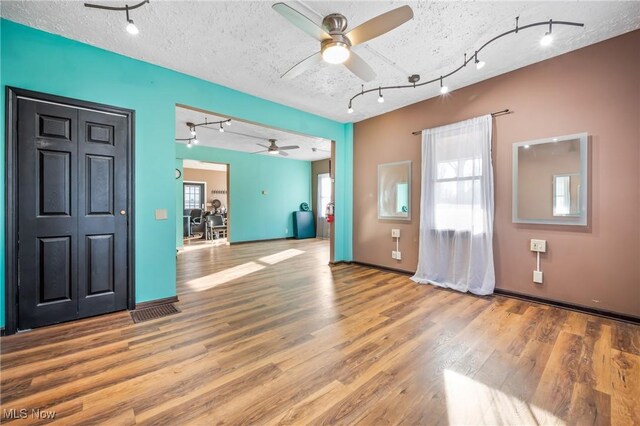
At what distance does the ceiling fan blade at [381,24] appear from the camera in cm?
187

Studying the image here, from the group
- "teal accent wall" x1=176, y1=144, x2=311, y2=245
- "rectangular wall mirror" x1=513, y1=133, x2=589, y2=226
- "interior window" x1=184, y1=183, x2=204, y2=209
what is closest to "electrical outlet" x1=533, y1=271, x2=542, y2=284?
"rectangular wall mirror" x1=513, y1=133, x2=589, y2=226

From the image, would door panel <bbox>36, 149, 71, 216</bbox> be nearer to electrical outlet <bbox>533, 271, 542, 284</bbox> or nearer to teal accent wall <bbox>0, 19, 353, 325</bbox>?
teal accent wall <bbox>0, 19, 353, 325</bbox>

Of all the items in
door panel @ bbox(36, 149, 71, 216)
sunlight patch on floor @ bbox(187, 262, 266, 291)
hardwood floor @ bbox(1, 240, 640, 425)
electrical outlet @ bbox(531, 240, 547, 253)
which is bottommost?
hardwood floor @ bbox(1, 240, 640, 425)

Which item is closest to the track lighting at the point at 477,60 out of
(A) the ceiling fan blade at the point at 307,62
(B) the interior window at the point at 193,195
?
(A) the ceiling fan blade at the point at 307,62

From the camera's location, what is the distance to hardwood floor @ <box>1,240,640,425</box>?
1.53 meters

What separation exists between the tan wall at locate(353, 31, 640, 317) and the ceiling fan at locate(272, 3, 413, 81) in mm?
2099

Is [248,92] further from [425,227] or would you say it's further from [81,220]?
[425,227]

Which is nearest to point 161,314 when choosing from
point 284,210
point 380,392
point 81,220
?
point 81,220

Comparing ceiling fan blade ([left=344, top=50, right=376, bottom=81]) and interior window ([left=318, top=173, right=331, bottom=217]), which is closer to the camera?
ceiling fan blade ([left=344, top=50, right=376, bottom=81])

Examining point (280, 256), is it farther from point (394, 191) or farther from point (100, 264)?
point (100, 264)

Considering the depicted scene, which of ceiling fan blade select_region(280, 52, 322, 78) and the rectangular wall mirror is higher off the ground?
ceiling fan blade select_region(280, 52, 322, 78)

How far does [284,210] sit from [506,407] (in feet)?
26.5

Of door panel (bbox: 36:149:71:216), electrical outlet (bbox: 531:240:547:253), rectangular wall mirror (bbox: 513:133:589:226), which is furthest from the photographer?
electrical outlet (bbox: 531:240:547:253)

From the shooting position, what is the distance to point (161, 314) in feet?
9.51
